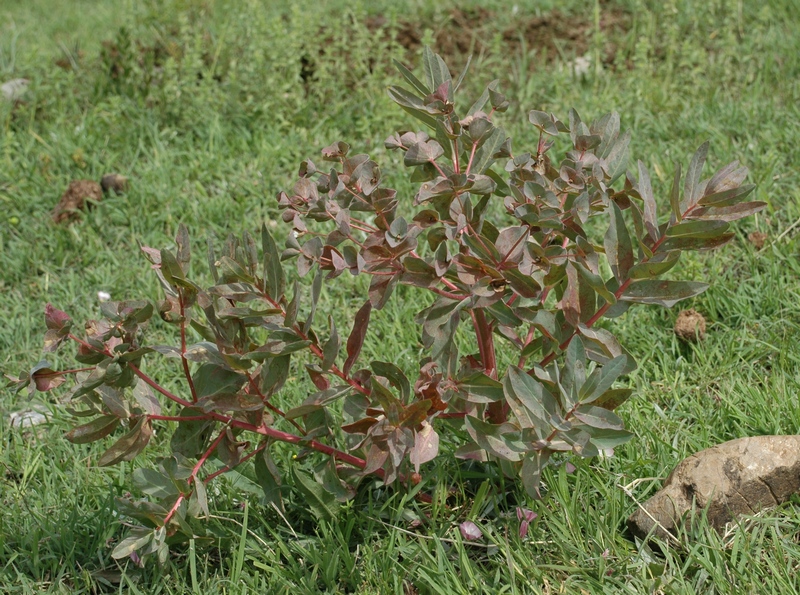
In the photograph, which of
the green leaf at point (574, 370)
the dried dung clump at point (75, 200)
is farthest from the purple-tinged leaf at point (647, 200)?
the dried dung clump at point (75, 200)

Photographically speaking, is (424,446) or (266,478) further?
(266,478)

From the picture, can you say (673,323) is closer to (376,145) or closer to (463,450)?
(463,450)

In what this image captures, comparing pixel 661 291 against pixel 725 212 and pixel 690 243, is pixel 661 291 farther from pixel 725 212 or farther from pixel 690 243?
pixel 725 212

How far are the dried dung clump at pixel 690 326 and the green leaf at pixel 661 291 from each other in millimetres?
920

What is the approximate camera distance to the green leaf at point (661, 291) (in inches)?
74.9

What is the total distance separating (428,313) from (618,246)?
0.44 metres

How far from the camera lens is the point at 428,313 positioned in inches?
75.5

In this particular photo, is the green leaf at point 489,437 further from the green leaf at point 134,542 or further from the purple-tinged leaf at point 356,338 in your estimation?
the green leaf at point 134,542

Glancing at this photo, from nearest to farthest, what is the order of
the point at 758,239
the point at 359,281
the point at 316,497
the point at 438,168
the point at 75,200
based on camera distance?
the point at 438,168 < the point at 316,497 < the point at 758,239 < the point at 359,281 < the point at 75,200

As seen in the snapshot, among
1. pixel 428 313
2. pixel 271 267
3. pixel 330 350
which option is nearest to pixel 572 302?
pixel 428 313

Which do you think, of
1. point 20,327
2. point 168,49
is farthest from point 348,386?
point 168,49

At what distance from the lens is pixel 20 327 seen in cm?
334

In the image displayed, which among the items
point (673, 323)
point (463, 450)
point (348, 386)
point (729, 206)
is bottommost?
point (673, 323)

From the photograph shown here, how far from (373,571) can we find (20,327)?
1898 mm
